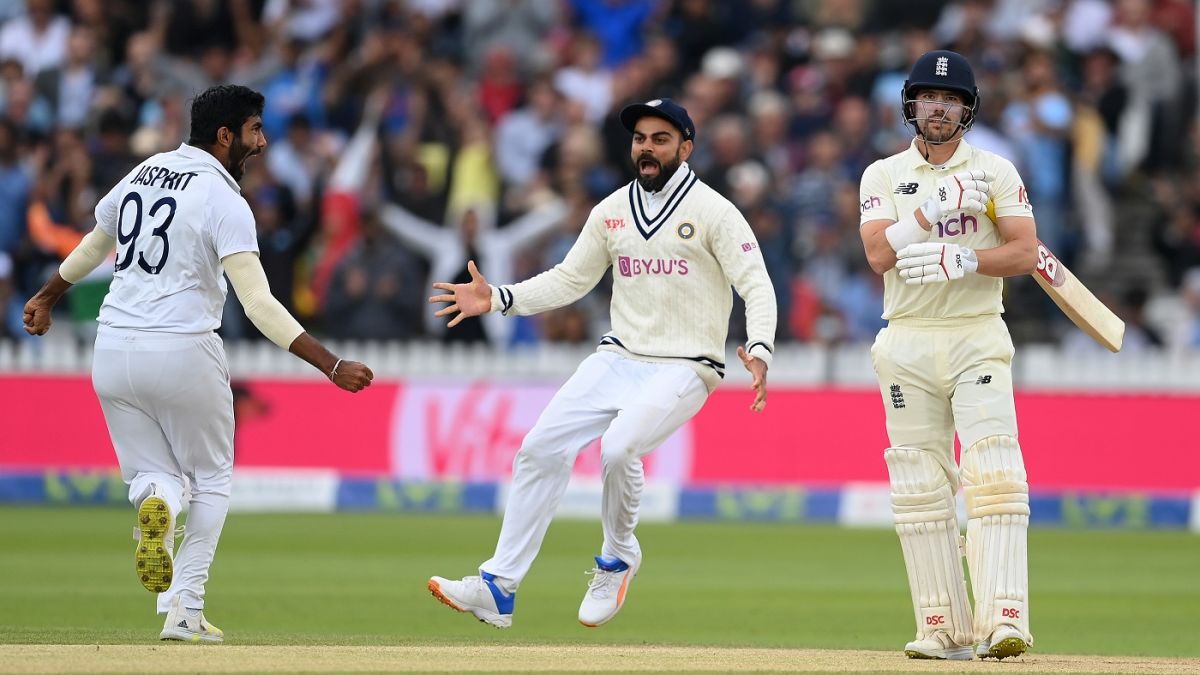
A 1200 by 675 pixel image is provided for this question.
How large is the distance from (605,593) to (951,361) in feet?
7.11

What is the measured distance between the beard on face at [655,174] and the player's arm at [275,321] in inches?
68.5

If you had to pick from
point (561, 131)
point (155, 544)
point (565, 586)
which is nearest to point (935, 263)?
point (155, 544)

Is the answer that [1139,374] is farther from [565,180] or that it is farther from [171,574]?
[171,574]

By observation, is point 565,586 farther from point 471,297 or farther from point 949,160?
point 949,160

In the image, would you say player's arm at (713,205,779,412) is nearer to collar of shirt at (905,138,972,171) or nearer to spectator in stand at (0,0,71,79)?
collar of shirt at (905,138,972,171)

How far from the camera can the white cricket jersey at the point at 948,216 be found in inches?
313

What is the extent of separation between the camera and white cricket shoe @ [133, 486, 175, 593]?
25.5 feet

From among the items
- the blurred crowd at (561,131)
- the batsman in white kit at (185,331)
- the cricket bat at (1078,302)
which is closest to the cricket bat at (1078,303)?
the cricket bat at (1078,302)

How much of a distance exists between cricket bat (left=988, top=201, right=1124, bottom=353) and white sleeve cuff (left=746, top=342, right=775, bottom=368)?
3.85 ft

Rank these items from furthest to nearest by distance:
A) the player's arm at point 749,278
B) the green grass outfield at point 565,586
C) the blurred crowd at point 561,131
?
the blurred crowd at point 561,131 → the green grass outfield at point 565,586 → the player's arm at point 749,278

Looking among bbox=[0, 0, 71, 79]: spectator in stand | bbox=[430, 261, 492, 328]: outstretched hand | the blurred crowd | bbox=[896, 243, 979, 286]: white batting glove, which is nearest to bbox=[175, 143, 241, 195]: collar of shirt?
bbox=[430, 261, 492, 328]: outstretched hand

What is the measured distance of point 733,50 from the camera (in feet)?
65.9

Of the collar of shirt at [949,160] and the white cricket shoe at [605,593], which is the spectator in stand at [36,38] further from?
the collar of shirt at [949,160]

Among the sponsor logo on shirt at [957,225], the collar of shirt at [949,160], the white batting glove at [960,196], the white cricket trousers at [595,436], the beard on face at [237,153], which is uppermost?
the collar of shirt at [949,160]
